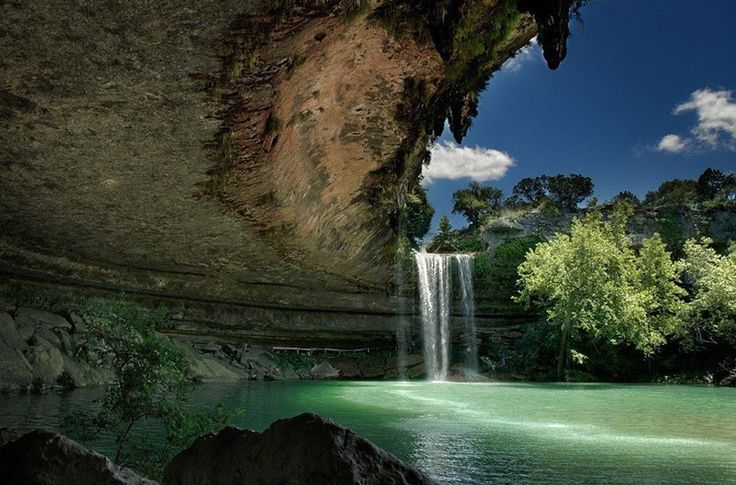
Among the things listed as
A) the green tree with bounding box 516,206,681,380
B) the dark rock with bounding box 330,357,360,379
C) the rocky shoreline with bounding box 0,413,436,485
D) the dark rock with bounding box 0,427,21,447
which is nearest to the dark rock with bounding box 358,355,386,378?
the dark rock with bounding box 330,357,360,379

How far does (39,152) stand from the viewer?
358 inches

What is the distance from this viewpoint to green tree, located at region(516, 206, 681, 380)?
2372cm

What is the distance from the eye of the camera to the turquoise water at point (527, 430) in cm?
601

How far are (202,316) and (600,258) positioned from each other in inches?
724

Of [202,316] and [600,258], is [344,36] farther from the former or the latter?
[600,258]

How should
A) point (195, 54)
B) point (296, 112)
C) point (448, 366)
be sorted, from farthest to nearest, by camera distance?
point (448, 366)
point (296, 112)
point (195, 54)

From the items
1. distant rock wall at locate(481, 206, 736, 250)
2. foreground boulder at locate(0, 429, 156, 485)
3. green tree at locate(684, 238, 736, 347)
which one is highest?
distant rock wall at locate(481, 206, 736, 250)

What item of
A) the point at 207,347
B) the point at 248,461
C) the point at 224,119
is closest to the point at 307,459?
the point at 248,461

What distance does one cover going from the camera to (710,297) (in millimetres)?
24672

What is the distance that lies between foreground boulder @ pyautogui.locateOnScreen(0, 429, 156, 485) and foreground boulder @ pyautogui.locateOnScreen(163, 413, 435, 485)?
0.45 meters

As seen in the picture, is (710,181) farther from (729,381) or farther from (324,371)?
(324,371)

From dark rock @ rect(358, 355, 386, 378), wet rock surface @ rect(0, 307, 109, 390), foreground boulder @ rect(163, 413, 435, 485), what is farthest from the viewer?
dark rock @ rect(358, 355, 386, 378)

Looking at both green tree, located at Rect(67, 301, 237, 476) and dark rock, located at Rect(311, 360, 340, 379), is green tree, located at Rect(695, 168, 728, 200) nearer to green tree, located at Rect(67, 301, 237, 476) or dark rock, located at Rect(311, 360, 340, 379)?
dark rock, located at Rect(311, 360, 340, 379)

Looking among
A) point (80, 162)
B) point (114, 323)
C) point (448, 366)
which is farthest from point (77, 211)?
point (448, 366)
